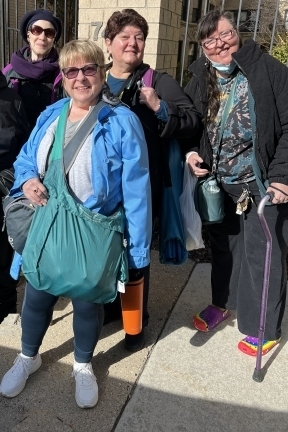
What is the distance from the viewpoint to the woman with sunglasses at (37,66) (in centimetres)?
272

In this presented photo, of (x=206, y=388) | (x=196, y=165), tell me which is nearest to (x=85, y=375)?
(x=206, y=388)

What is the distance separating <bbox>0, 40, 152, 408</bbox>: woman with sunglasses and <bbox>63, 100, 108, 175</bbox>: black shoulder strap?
0.01 m

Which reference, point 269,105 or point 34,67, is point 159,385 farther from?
point 34,67

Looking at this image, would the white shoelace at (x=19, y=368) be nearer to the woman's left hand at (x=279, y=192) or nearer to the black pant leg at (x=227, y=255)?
the black pant leg at (x=227, y=255)

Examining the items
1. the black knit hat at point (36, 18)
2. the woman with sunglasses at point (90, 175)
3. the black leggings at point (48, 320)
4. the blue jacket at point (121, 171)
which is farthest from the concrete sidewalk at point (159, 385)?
the black knit hat at point (36, 18)

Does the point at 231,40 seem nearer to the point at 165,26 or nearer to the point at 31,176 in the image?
the point at 31,176

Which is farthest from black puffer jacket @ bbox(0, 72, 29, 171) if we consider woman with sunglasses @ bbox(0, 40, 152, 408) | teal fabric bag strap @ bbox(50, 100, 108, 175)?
teal fabric bag strap @ bbox(50, 100, 108, 175)

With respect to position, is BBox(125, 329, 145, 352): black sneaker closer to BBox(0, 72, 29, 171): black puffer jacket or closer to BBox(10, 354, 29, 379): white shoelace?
BBox(10, 354, 29, 379): white shoelace

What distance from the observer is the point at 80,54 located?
2.02m

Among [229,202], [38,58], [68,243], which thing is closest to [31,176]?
[68,243]

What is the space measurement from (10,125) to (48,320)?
3.73 feet

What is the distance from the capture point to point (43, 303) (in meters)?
2.25

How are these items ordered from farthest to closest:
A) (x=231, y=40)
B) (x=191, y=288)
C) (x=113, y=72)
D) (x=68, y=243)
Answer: (x=191, y=288)
(x=113, y=72)
(x=231, y=40)
(x=68, y=243)

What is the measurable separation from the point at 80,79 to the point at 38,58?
0.92 metres
